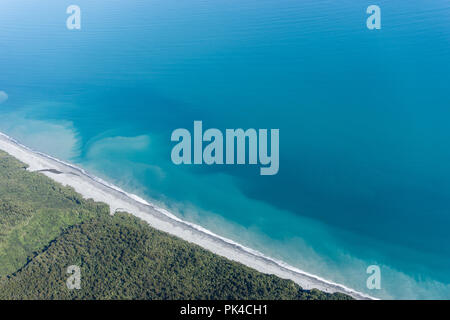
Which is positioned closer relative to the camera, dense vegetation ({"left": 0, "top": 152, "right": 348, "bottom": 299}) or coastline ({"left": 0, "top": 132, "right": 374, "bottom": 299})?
dense vegetation ({"left": 0, "top": 152, "right": 348, "bottom": 299})

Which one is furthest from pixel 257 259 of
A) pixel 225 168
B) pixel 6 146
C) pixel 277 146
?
pixel 6 146

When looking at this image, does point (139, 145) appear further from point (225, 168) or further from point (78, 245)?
point (78, 245)

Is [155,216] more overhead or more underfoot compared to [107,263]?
more overhead

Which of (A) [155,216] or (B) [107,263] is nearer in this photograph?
(B) [107,263]

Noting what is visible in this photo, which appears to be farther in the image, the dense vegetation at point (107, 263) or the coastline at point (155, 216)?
the coastline at point (155, 216)
